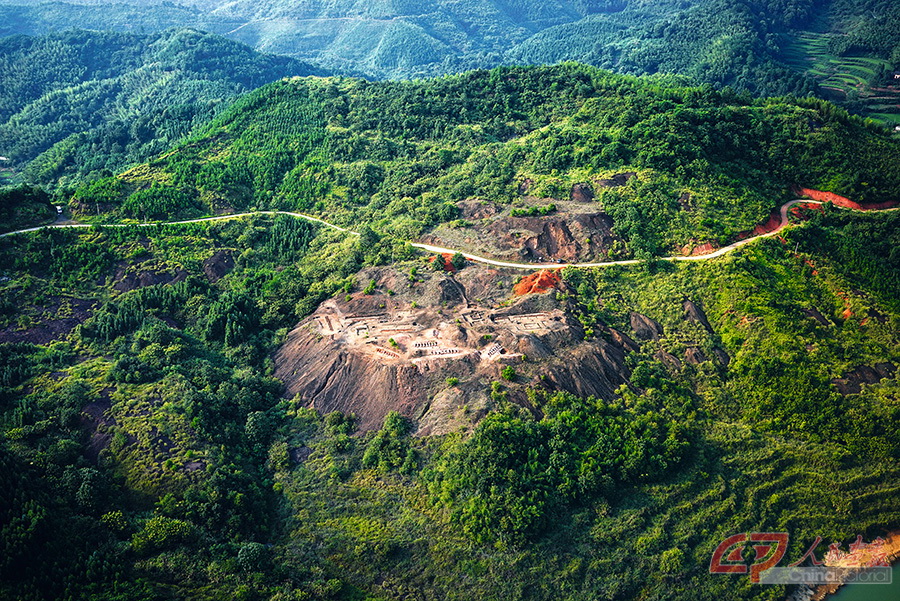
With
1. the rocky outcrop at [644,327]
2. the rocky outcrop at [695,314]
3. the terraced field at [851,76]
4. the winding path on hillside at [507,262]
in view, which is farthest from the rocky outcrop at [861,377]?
the terraced field at [851,76]

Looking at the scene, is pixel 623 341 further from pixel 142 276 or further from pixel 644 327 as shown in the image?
pixel 142 276

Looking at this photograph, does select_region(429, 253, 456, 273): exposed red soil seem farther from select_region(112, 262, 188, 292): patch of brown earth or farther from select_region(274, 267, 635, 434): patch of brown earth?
select_region(112, 262, 188, 292): patch of brown earth

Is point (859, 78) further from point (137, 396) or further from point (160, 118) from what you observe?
point (137, 396)

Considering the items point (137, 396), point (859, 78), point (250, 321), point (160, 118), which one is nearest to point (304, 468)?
point (137, 396)

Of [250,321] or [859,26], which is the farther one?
[859,26]

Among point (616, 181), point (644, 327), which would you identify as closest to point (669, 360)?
point (644, 327)

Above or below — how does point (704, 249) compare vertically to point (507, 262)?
above
